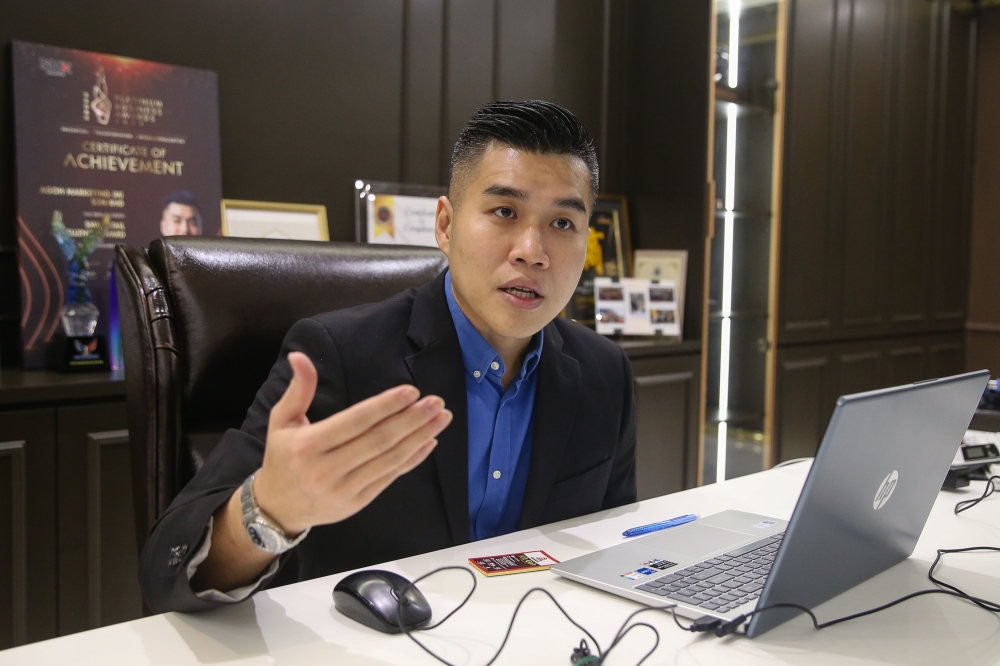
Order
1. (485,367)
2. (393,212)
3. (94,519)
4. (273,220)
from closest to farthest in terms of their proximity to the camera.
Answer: (485,367) → (94,519) → (273,220) → (393,212)

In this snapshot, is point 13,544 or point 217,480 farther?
point 13,544

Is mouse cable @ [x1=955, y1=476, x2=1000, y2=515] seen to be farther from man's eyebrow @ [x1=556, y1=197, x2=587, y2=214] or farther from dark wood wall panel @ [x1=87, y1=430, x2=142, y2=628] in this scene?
dark wood wall panel @ [x1=87, y1=430, x2=142, y2=628]

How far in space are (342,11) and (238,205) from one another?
2.66 ft

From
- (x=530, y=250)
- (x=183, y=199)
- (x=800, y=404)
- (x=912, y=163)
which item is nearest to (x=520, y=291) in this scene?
(x=530, y=250)

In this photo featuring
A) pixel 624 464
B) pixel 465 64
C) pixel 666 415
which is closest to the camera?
pixel 624 464

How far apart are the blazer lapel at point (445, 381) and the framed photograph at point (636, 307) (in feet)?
6.64

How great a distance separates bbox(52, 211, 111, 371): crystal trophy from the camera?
210 centimetres

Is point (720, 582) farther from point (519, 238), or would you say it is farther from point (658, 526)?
point (519, 238)

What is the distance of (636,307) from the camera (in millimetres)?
3428

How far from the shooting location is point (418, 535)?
1230mm

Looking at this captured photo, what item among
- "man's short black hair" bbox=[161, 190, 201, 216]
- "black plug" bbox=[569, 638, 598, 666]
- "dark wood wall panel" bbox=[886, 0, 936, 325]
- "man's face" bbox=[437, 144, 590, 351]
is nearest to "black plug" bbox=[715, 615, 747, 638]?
"black plug" bbox=[569, 638, 598, 666]

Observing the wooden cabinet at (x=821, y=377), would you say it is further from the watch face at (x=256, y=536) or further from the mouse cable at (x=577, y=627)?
the watch face at (x=256, y=536)

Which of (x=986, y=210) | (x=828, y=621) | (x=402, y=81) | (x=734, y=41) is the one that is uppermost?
(x=734, y=41)

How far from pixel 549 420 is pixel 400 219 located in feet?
5.70
